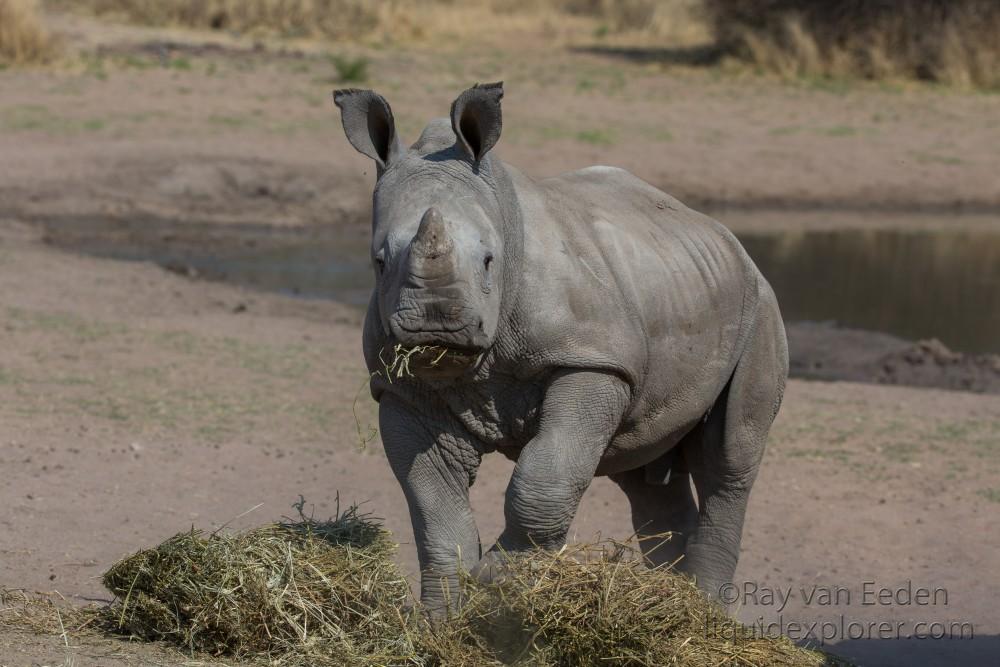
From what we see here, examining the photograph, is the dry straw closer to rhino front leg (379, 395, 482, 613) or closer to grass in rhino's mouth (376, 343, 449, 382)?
rhino front leg (379, 395, 482, 613)

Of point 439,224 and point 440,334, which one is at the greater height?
point 439,224

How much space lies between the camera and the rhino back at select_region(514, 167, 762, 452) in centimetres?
489

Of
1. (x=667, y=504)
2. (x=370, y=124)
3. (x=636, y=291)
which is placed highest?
(x=370, y=124)

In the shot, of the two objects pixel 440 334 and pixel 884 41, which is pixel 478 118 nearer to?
pixel 440 334

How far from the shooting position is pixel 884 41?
84.9ft

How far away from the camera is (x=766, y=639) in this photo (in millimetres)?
5059

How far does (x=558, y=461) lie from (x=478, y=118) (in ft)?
3.54

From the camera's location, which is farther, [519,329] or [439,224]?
[519,329]

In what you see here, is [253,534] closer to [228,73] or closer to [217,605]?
[217,605]

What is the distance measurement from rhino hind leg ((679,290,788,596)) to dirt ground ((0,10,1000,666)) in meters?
0.65

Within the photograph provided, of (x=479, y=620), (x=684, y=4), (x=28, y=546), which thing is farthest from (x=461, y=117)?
(x=684, y=4)

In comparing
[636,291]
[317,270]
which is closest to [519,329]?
[636,291]

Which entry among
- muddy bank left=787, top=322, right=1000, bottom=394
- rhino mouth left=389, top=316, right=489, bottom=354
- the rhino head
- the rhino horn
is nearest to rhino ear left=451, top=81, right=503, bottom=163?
the rhino head

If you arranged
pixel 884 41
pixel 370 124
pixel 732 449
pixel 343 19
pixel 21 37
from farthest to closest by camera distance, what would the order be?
1. pixel 343 19
2. pixel 884 41
3. pixel 21 37
4. pixel 732 449
5. pixel 370 124
